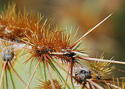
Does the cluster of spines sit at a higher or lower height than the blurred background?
lower

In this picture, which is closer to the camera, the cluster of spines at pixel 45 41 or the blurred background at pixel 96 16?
the cluster of spines at pixel 45 41

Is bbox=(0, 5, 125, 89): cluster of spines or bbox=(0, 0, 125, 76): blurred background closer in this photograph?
bbox=(0, 5, 125, 89): cluster of spines

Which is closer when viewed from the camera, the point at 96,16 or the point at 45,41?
the point at 45,41

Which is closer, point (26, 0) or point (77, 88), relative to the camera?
point (77, 88)

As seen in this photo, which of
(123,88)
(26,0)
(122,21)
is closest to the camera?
(123,88)

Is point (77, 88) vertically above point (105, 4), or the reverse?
point (105, 4)

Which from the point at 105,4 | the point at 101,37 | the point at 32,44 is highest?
the point at 105,4

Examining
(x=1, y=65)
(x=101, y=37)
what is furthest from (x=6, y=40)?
(x=101, y=37)

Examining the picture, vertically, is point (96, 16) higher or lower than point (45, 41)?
higher

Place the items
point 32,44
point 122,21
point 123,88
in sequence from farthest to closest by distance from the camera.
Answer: point 122,21 < point 32,44 < point 123,88

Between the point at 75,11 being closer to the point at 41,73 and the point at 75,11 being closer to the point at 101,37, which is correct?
the point at 101,37

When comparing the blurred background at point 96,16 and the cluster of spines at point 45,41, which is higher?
the blurred background at point 96,16
